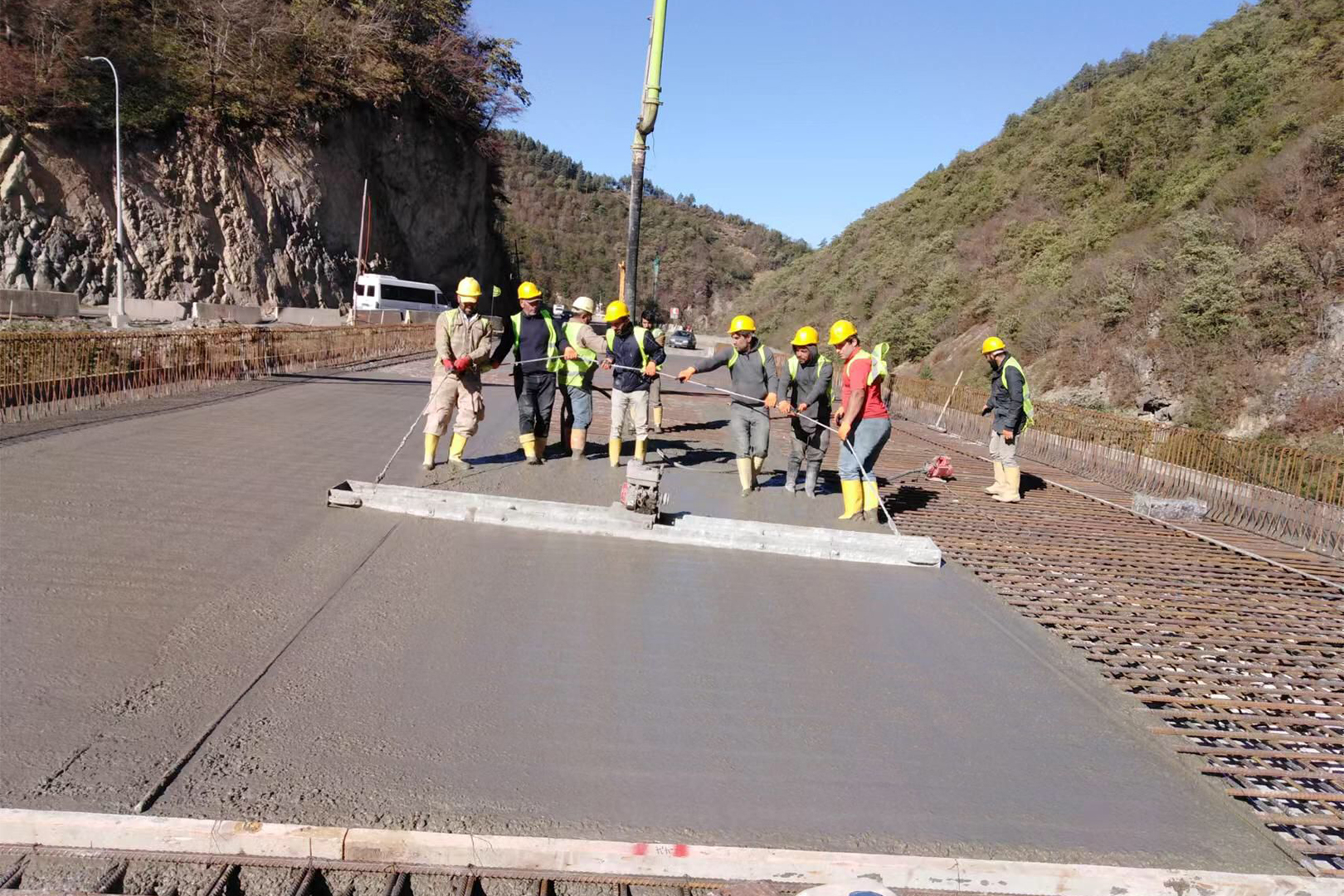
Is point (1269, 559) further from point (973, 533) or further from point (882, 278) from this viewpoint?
point (882, 278)

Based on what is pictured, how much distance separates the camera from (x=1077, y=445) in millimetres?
14289

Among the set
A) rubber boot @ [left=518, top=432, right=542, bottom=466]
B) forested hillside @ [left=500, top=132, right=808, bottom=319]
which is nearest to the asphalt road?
rubber boot @ [left=518, top=432, right=542, bottom=466]

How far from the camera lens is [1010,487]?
34.9 ft

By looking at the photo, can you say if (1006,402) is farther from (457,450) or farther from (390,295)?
(390,295)

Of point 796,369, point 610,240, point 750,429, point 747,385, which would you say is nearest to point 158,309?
point 750,429

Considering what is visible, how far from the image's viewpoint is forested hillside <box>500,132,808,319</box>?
378 feet

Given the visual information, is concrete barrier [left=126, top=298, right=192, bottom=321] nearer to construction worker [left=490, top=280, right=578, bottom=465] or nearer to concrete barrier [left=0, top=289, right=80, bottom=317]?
concrete barrier [left=0, top=289, right=80, bottom=317]

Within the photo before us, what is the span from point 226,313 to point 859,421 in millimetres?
31292

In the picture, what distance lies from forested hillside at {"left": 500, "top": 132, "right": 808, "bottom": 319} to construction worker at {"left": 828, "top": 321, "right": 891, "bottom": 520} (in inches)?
3952

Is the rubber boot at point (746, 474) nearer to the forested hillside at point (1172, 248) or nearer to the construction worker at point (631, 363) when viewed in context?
the construction worker at point (631, 363)

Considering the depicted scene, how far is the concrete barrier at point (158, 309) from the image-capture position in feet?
111

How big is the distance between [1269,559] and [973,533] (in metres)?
2.62

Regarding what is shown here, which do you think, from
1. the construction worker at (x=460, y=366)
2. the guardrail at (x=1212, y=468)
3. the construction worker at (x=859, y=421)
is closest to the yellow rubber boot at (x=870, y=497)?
the construction worker at (x=859, y=421)

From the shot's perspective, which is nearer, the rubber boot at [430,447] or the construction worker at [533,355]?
the rubber boot at [430,447]
